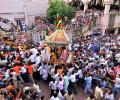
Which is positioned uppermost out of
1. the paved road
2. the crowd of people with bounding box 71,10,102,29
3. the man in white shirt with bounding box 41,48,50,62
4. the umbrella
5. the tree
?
the tree

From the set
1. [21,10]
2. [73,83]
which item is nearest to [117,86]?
[73,83]

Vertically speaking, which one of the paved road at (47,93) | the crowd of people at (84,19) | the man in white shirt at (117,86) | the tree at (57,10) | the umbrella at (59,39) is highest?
the tree at (57,10)

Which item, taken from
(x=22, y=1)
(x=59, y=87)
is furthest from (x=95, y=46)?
(x=22, y=1)

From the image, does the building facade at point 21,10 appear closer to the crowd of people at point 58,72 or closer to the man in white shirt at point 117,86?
the crowd of people at point 58,72

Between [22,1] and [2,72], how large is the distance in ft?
45.7

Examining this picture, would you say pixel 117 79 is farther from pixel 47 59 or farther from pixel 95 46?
pixel 95 46

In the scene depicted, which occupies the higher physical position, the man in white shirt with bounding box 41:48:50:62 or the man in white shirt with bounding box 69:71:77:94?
the man in white shirt with bounding box 41:48:50:62

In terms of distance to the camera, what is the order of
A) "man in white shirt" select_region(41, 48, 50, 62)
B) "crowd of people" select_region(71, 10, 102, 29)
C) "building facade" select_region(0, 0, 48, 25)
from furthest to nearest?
"building facade" select_region(0, 0, 48, 25) → "crowd of people" select_region(71, 10, 102, 29) → "man in white shirt" select_region(41, 48, 50, 62)

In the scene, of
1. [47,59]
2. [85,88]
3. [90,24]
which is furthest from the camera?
[90,24]

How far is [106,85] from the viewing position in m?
12.5

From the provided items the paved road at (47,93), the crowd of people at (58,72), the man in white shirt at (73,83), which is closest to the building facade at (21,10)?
the crowd of people at (58,72)

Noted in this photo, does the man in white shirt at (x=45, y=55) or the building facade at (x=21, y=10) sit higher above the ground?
the building facade at (x=21, y=10)

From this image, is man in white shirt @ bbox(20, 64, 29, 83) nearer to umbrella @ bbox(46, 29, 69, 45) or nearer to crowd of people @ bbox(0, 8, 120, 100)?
crowd of people @ bbox(0, 8, 120, 100)

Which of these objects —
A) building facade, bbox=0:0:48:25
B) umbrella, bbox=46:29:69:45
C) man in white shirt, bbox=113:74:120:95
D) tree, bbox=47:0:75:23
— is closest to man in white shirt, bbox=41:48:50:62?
umbrella, bbox=46:29:69:45
